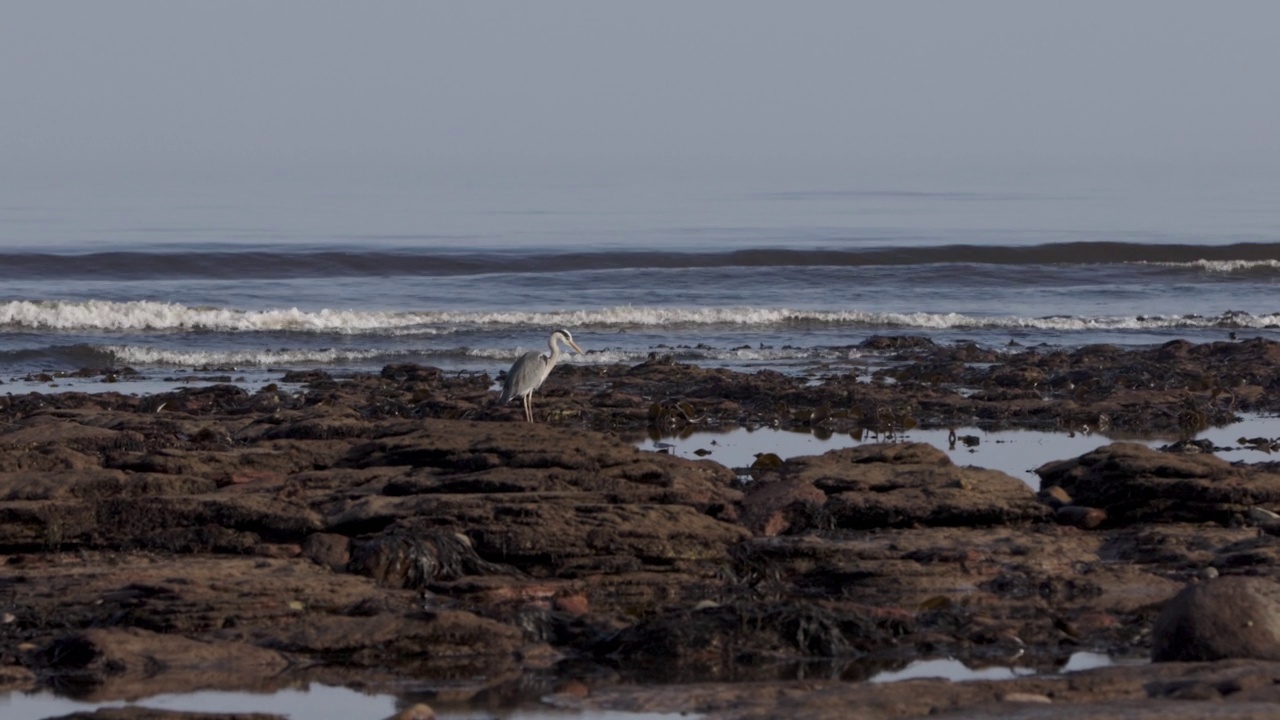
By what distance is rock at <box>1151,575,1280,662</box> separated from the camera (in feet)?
20.5

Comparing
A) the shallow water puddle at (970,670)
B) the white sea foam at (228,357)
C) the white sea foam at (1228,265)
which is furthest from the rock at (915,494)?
the white sea foam at (1228,265)

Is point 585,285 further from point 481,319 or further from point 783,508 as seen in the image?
point 783,508

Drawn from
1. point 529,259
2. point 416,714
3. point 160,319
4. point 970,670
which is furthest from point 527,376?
point 529,259

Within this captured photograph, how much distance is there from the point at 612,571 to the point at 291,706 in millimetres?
2149

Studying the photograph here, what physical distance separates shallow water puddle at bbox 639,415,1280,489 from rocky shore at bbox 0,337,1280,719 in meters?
1.71

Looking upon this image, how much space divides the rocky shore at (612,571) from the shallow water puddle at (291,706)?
11 centimetres

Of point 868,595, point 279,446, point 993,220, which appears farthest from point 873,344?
point 993,220

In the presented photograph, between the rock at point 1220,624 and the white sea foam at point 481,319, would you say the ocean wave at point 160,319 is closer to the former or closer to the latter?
the white sea foam at point 481,319

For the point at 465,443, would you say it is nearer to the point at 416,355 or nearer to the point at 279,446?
the point at 279,446

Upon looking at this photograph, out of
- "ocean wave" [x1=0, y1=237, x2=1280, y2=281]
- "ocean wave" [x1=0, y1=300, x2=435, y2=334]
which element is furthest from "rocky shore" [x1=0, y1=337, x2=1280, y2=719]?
"ocean wave" [x1=0, y1=237, x2=1280, y2=281]

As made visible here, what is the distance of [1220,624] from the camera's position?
6.30m

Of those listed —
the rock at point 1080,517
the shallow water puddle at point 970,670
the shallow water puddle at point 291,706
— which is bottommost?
the shallow water puddle at point 291,706

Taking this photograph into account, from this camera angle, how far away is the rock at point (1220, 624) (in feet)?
20.5

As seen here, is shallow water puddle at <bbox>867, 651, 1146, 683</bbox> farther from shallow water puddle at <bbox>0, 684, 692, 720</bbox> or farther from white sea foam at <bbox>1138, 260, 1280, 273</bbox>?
white sea foam at <bbox>1138, 260, 1280, 273</bbox>
